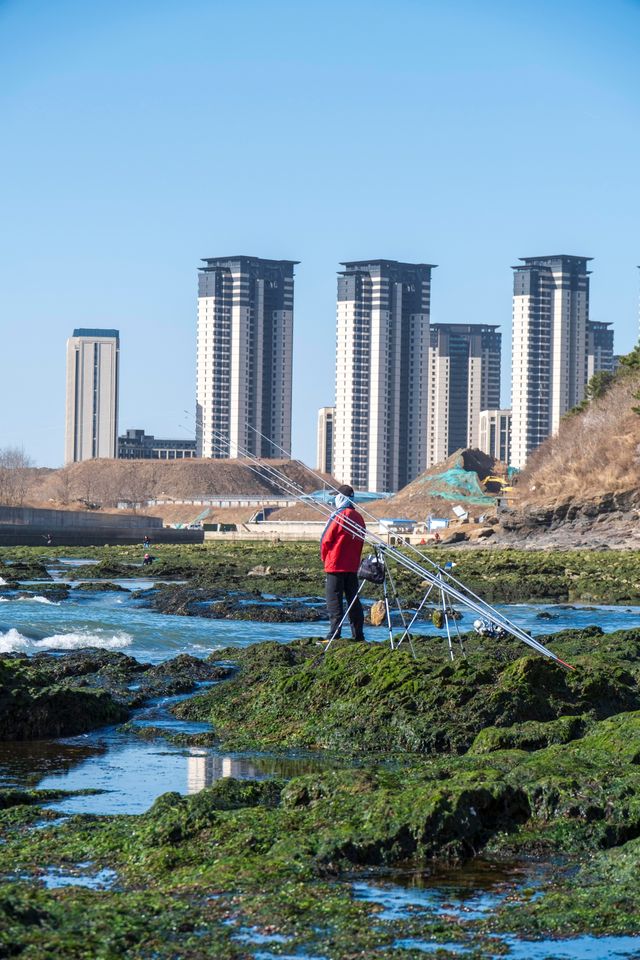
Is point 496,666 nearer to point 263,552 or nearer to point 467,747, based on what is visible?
point 467,747

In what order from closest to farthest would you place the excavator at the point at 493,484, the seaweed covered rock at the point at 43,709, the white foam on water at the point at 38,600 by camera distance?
1. the seaweed covered rock at the point at 43,709
2. the white foam on water at the point at 38,600
3. the excavator at the point at 493,484

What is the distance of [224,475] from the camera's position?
186 metres

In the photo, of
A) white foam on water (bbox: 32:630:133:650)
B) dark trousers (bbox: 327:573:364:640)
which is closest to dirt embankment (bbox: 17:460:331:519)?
white foam on water (bbox: 32:630:133:650)

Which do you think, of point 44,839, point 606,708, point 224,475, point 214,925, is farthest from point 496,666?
point 224,475

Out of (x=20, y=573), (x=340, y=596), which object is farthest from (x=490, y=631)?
(x=20, y=573)

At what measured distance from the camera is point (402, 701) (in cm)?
981

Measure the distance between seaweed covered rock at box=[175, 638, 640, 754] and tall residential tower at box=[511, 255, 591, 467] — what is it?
169m

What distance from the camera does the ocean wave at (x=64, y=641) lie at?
56.5 ft

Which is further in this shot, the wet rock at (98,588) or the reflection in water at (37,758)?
the wet rock at (98,588)

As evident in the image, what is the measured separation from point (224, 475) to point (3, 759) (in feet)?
582

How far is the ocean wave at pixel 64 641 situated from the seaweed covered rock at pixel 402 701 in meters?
6.69

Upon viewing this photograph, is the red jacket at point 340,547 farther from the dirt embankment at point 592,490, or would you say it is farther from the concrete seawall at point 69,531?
the concrete seawall at point 69,531

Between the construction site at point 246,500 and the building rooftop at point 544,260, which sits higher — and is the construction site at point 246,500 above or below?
below

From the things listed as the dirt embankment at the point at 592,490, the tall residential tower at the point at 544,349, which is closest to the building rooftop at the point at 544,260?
the tall residential tower at the point at 544,349
